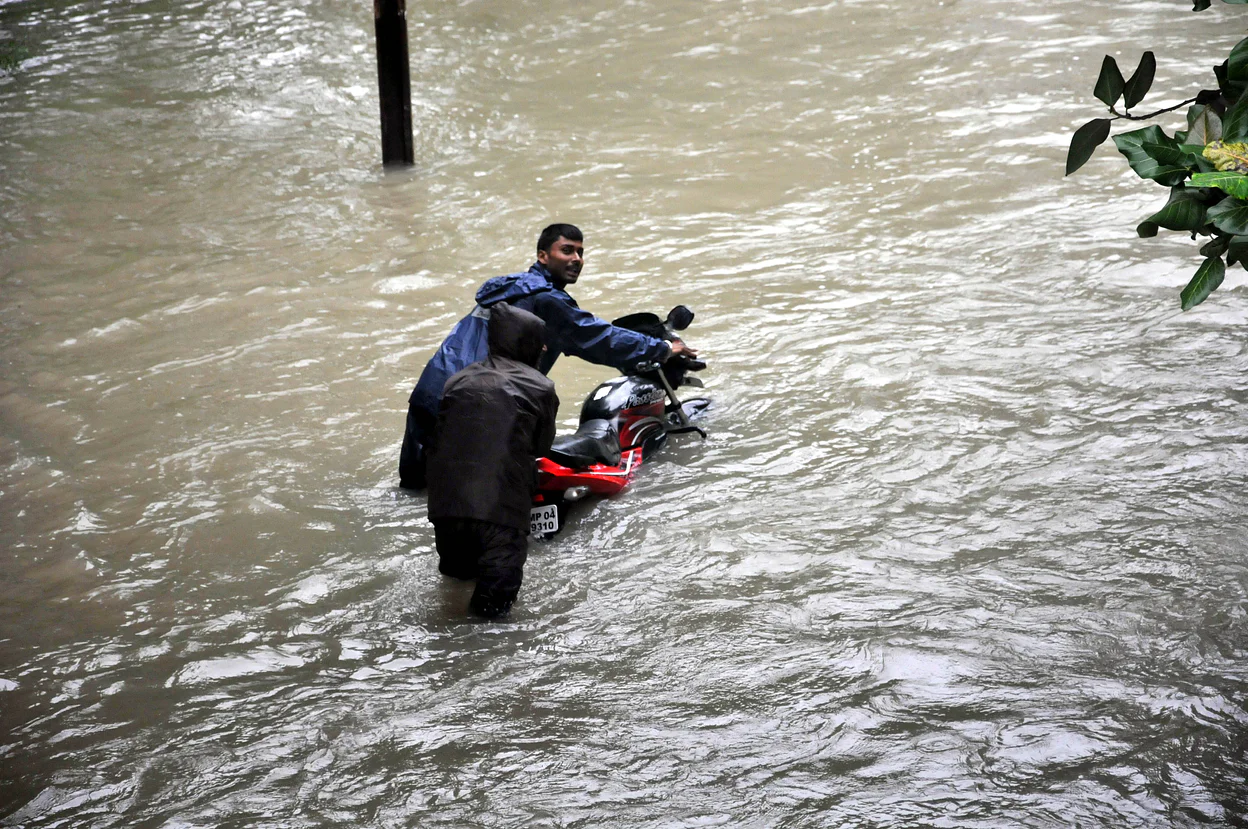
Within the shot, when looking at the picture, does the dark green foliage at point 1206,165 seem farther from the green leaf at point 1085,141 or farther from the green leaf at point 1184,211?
the green leaf at point 1085,141

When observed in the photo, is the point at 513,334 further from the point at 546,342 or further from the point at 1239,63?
the point at 1239,63

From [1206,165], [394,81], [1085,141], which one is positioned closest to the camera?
[1206,165]

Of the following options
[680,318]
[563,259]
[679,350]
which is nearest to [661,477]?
[679,350]

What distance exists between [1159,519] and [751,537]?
1.90m

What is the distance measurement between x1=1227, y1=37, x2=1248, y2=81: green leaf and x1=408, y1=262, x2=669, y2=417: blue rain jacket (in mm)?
3394

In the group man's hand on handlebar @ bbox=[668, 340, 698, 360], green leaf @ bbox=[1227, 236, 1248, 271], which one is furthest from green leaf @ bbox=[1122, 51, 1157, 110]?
man's hand on handlebar @ bbox=[668, 340, 698, 360]

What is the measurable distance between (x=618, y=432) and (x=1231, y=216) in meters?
3.88

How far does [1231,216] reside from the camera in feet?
9.04

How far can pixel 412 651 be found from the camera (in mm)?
4809

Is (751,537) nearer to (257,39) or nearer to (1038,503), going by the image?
(1038,503)

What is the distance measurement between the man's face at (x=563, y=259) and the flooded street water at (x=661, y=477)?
122cm

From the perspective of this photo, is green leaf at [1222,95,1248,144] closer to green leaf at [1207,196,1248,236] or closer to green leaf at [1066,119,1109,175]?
green leaf at [1207,196,1248,236]

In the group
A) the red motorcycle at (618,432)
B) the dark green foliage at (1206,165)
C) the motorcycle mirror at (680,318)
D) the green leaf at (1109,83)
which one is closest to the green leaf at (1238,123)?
the dark green foliage at (1206,165)

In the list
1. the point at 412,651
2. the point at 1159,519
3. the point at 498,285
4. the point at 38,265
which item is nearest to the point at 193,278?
the point at 38,265
